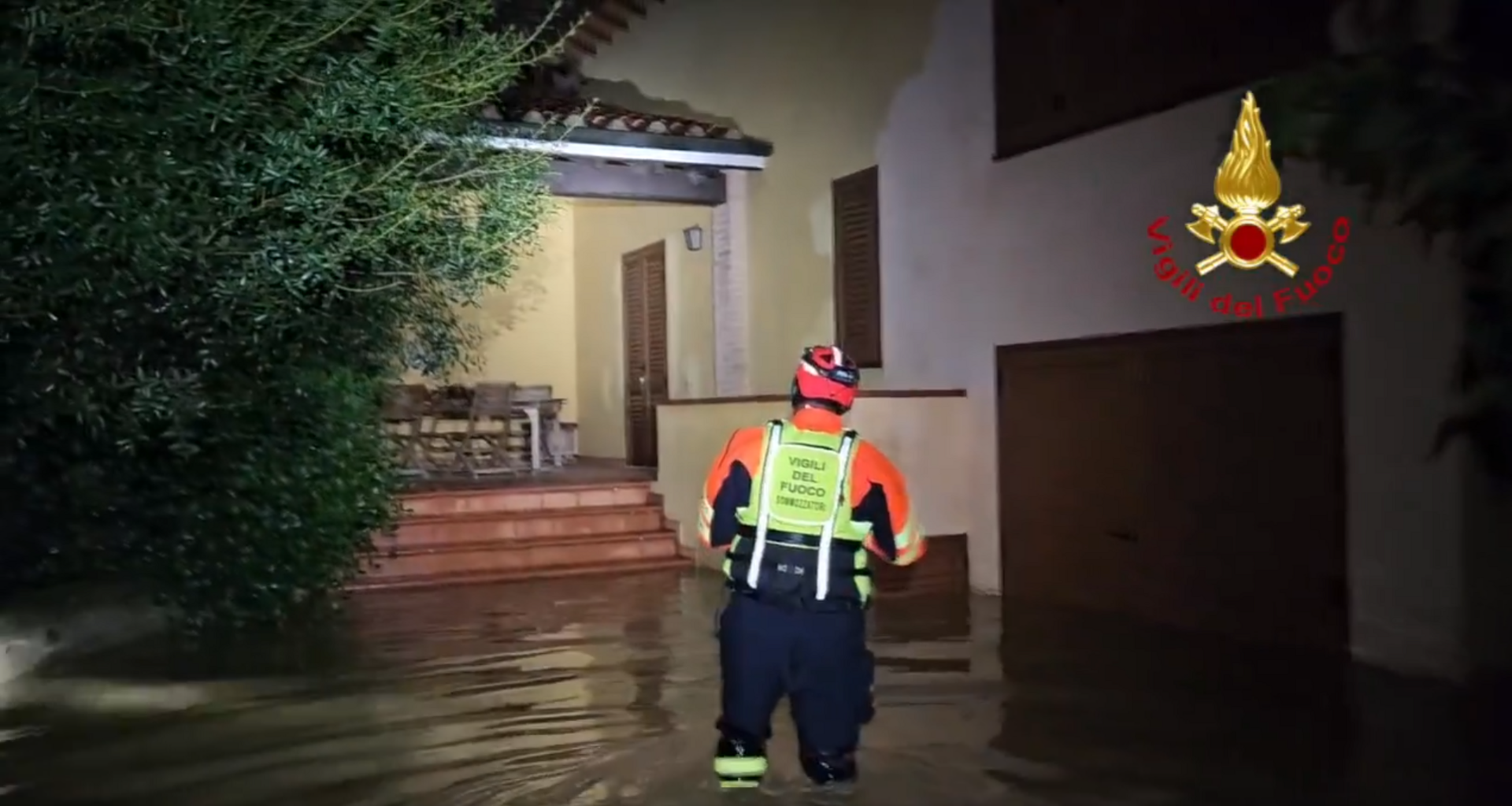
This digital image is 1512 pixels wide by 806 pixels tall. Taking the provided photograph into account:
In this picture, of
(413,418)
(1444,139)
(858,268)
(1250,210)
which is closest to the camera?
(1444,139)

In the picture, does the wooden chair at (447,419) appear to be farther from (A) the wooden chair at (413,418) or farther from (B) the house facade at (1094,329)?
(B) the house facade at (1094,329)

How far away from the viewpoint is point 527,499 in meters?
9.92

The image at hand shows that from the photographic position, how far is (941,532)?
8.32 metres

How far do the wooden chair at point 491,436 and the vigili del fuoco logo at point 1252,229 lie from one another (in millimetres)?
6822

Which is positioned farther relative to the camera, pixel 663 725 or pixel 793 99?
pixel 793 99

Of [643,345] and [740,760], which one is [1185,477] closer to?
[740,760]

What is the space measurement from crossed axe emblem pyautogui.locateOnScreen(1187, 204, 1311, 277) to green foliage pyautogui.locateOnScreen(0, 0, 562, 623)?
332 cm

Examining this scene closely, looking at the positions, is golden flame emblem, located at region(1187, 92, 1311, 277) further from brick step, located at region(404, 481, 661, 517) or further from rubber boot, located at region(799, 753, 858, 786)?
brick step, located at region(404, 481, 661, 517)

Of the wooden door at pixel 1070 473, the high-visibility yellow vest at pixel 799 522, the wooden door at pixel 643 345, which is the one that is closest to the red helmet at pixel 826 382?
the high-visibility yellow vest at pixel 799 522

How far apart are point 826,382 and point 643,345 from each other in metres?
9.46

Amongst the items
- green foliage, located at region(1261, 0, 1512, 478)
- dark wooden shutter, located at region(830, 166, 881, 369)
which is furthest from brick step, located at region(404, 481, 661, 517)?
green foliage, located at region(1261, 0, 1512, 478)

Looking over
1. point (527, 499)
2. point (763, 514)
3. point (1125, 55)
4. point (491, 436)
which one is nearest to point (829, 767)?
point (763, 514)

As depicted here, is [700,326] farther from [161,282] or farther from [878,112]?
[161,282]

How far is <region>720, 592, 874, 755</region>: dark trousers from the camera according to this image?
3.88m
